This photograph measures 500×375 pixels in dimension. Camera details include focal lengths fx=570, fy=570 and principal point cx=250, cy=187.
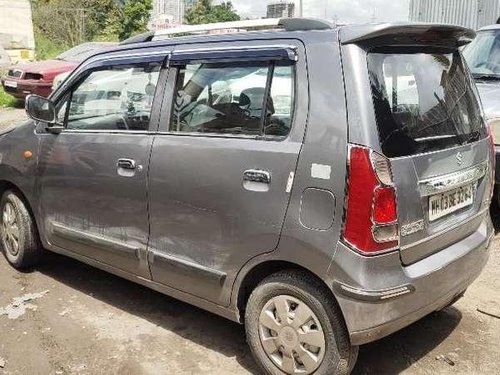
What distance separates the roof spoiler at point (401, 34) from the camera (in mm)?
2646

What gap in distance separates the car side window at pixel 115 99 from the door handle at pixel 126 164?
209mm

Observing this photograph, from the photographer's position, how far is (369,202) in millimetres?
2531

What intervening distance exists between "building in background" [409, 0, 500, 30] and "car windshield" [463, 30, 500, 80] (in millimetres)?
8728

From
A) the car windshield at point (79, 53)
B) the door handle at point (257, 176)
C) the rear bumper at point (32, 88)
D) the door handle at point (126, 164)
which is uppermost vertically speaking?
the car windshield at point (79, 53)

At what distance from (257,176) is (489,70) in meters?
4.63

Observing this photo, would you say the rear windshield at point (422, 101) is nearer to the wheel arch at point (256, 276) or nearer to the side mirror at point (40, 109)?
the wheel arch at point (256, 276)

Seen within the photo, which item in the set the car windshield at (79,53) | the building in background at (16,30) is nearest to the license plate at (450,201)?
the car windshield at (79,53)

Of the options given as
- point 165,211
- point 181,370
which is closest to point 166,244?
point 165,211

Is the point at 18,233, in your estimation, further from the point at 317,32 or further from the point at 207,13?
the point at 207,13

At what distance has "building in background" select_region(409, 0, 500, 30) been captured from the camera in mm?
15062

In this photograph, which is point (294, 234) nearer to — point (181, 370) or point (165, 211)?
point (165, 211)

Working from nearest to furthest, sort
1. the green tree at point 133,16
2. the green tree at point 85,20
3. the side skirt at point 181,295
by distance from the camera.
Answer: the side skirt at point 181,295
the green tree at point 85,20
the green tree at point 133,16

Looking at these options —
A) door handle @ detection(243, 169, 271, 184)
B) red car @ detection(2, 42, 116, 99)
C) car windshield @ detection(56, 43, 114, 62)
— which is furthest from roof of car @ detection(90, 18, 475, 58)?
car windshield @ detection(56, 43, 114, 62)

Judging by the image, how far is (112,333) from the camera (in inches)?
144
